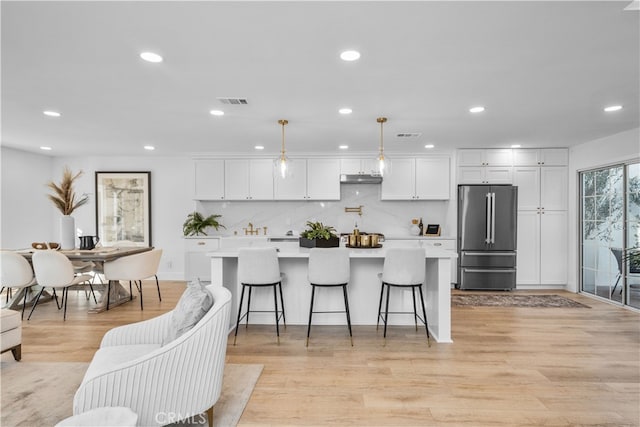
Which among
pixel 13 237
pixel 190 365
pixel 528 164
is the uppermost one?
pixel 528 164

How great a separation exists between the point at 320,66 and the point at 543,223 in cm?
532

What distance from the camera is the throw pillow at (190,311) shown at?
6.84ft

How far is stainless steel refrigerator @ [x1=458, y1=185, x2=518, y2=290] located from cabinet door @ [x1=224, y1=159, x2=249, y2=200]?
12.8 ft

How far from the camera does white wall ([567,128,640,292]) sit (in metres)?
4.84

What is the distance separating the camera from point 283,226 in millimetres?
6887

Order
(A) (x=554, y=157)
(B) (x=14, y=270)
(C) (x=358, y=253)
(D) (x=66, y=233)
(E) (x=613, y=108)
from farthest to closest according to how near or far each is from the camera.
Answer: (A) (x=554, y=157)
(D) (x=66, y=233)
(B) (x=14, y=270)
(E) (x=613, y=108)
(C) (x=358, y=253)

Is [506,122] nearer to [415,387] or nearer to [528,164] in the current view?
[528,164]

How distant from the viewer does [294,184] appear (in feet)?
21.5

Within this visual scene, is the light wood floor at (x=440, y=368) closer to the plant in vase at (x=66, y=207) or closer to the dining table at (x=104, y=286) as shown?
the dining table at (x=104, y=286)

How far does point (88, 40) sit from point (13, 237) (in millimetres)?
5641

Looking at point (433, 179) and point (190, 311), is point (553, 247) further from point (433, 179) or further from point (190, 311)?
point (190, 311)

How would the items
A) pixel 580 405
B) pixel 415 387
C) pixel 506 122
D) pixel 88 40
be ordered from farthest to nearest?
pixel 506 122 < pixel 415 387 < pixel 580 405 < pixel 88 40

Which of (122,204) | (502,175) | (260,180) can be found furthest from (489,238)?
(122,204)

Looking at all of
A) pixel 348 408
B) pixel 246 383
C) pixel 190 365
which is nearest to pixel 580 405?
pixel 348 408
